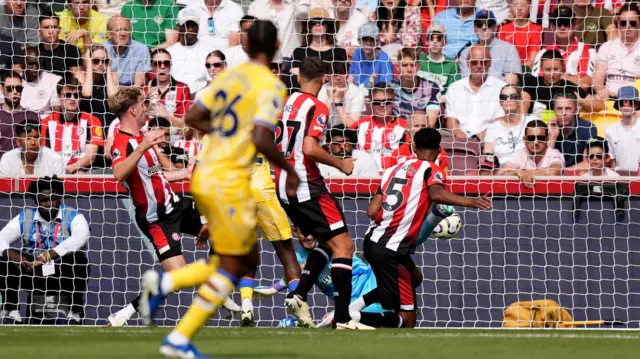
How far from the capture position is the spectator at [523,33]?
13.3m

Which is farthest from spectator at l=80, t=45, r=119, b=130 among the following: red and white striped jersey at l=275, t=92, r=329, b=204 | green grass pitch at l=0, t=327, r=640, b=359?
green grass pitch at l=0, t=327, r=640, b=359

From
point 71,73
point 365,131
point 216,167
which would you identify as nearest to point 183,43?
point 71,73

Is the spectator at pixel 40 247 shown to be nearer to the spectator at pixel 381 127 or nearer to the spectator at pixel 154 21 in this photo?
the spectator at pixel 381 127

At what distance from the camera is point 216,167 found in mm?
5613

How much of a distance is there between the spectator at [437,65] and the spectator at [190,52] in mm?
2551

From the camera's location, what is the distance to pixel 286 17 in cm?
1341

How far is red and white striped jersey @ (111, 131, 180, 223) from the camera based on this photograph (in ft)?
29.9

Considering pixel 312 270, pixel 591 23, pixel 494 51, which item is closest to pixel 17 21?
pixel 494 51

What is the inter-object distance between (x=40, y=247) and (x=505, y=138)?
16.5 ft

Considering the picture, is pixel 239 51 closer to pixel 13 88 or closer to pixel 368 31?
pixel 368 31

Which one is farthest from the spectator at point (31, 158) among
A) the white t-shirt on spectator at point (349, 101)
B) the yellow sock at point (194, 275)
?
the yellow sock at point (194, 275)

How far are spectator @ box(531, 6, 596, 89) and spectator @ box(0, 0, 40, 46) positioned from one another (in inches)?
238

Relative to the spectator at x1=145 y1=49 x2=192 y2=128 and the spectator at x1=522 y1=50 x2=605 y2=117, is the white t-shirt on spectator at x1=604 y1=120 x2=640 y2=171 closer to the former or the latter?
the spectator at x1=522 y1=50 x2=605 y2=117

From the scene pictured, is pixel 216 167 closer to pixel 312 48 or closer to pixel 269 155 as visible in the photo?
pixel 269 155
